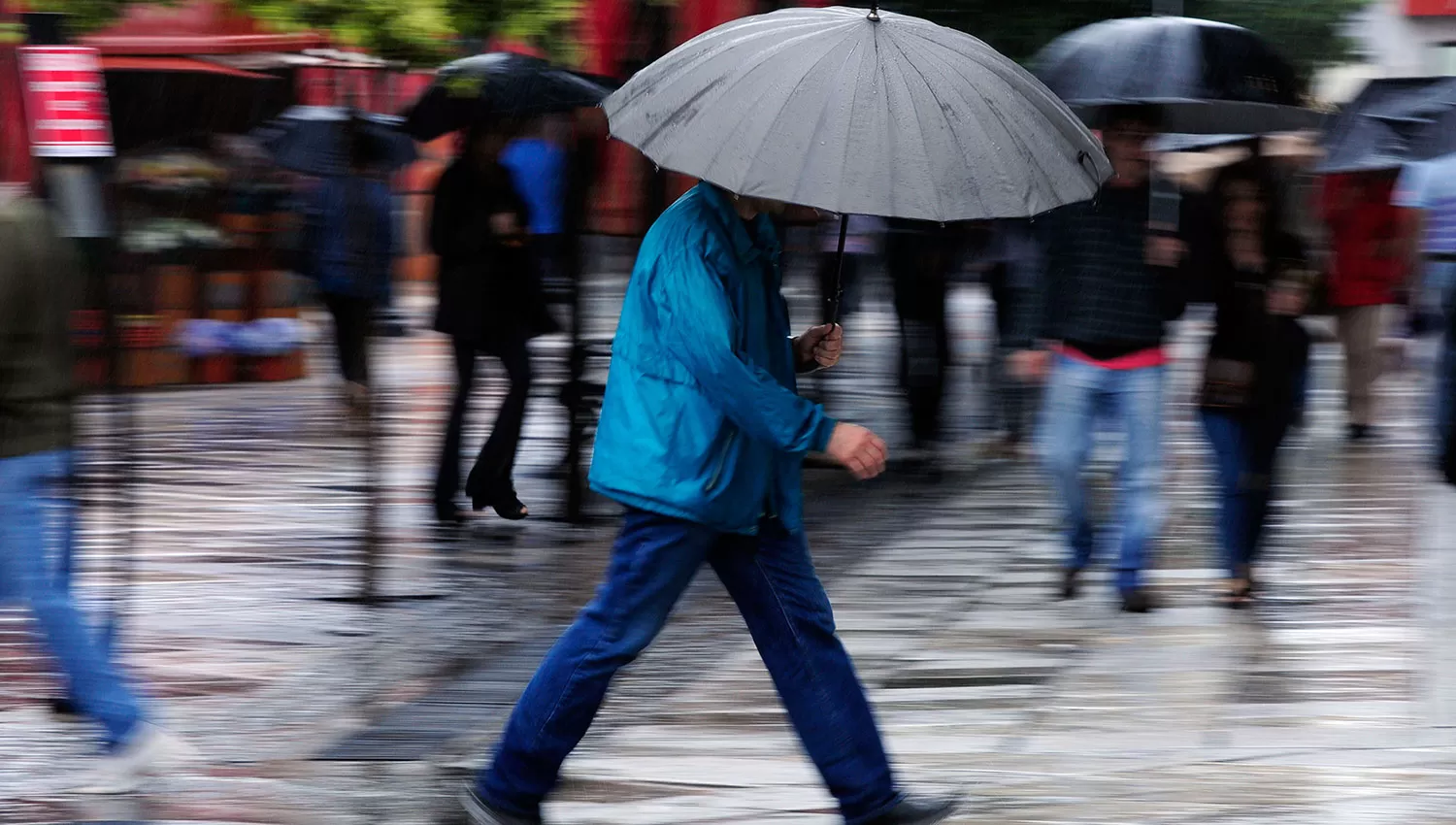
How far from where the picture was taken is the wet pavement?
5.28 metres

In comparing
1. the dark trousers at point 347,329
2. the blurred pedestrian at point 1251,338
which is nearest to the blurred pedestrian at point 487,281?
the dark trousers at point 347,329

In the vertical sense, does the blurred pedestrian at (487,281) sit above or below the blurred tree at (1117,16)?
below

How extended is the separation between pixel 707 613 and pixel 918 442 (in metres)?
4.15

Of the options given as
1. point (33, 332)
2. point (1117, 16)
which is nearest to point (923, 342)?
point (1117, 16)

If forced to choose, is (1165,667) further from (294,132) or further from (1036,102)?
(294,132)

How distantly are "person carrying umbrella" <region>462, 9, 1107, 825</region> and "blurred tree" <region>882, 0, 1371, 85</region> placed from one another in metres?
8.96

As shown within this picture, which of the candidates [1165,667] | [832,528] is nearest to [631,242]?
[832,528]

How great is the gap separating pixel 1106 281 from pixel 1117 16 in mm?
9304

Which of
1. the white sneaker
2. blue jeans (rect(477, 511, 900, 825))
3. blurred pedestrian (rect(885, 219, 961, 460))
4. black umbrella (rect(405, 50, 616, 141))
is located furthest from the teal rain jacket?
blurred pedestrian (rect(885, 219, 961, 460))

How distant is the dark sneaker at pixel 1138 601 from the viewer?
7.54 meters

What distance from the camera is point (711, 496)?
14.7ft

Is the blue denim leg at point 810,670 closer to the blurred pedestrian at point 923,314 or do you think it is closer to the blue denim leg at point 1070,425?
the blue denim leg at point 1070,425

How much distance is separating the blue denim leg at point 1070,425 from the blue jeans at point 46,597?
3.57 m

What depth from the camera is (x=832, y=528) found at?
9.66 meters
